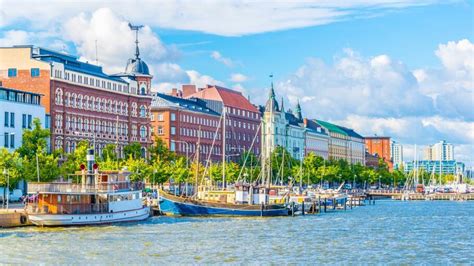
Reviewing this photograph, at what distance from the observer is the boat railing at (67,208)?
89812 mm

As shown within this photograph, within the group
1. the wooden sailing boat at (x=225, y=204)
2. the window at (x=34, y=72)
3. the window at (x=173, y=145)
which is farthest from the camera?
the window at (x=173, y=145)

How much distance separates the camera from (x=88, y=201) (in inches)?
3701

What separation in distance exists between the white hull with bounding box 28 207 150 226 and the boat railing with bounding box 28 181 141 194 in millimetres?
2156

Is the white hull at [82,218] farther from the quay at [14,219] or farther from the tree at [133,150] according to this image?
the tree at [133,150]

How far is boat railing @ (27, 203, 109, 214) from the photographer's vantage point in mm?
89812

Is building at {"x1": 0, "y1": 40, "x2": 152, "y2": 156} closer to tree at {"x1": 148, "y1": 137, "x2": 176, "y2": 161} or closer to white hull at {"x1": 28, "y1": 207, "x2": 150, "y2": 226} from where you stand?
tree at {"x1": 148, "y1": 137, "x2": 176, "y2": 161}

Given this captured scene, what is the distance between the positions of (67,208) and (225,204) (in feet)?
93.0

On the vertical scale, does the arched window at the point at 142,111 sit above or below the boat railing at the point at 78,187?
above

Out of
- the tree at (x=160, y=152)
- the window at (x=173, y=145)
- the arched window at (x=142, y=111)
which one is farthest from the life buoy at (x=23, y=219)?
the window at (x=173, y=145)

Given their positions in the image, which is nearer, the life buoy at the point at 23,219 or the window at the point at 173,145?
the life buoy at the point at 23,219

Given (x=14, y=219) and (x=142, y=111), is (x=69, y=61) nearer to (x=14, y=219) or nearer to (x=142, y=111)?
(x=142, y=111)

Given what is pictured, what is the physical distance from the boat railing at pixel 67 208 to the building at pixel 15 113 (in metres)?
31.3

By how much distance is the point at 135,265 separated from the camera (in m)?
63.2

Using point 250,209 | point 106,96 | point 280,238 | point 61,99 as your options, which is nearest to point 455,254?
point 280,238
